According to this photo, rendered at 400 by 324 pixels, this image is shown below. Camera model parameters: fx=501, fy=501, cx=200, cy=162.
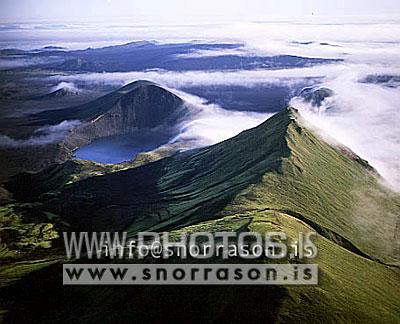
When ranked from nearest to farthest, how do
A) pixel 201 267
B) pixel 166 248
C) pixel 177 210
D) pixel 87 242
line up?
pixel 201 267 < pixel 166 248 < pixel 87 242 < pixel 177 210

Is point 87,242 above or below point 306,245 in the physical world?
below

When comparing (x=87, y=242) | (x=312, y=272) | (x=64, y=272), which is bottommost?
(x=87, y=242)

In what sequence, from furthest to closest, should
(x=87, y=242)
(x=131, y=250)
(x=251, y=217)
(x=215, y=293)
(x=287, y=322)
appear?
1. (x=87, y=242)
2. (x=251, y=217)
3. (x=131, y=250)
4. (x=215, y=293)
5. (x=287, y=322)

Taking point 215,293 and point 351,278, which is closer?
point 215,293

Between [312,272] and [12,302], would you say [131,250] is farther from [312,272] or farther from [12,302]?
[312,272]

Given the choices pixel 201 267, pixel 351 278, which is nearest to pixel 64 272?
pixel 201 267

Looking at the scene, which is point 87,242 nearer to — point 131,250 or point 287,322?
point 131,250

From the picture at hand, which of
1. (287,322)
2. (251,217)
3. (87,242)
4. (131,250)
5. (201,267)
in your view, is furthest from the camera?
(87,242)

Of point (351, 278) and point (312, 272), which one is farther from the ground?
point (312, 272)

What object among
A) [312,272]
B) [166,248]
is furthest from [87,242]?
[312,272]
